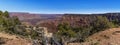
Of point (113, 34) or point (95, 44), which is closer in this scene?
point (95, 44)

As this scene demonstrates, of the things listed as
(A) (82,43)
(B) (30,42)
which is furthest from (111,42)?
(B) (30,42)

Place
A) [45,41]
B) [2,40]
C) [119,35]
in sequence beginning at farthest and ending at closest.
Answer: [119,35]
[2,40]
[45,41]

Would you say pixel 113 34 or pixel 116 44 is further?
pixel 113 34

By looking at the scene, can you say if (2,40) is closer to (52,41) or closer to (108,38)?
(52,41)

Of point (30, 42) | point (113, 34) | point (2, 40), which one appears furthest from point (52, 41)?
A: point (113, 34)

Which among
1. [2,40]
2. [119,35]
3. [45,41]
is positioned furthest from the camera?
[119,35]

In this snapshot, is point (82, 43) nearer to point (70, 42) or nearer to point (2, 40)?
point (70, 42)

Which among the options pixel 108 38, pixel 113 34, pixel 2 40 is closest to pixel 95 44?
pixel 108 38
